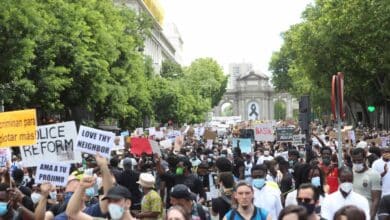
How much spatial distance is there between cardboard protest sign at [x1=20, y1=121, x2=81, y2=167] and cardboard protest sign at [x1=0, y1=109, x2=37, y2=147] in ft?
0.53

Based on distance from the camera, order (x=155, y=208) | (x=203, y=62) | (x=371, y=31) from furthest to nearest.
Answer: (x=203, y=62) → (x=371, y=31) → (x=155, y=208)

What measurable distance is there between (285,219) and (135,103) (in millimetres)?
51226

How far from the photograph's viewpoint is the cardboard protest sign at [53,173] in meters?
9.71

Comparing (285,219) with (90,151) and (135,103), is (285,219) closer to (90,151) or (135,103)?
(90,151)

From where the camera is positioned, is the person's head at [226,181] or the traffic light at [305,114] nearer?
the person's head at [226,181]

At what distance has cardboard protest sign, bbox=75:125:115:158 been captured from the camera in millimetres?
10289

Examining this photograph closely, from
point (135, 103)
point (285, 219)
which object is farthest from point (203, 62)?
point (285, 219)

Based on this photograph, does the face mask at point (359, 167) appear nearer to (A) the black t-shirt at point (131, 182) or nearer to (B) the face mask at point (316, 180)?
(B) the face mask at point (316, 180)

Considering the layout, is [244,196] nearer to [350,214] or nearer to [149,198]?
[350,214]

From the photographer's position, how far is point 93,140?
1035 centimetres

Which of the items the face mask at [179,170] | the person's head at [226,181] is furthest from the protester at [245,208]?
the face mask at [179,170]

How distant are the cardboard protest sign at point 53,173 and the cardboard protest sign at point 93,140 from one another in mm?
526

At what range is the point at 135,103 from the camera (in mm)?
56500

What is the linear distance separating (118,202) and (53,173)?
346 cm
